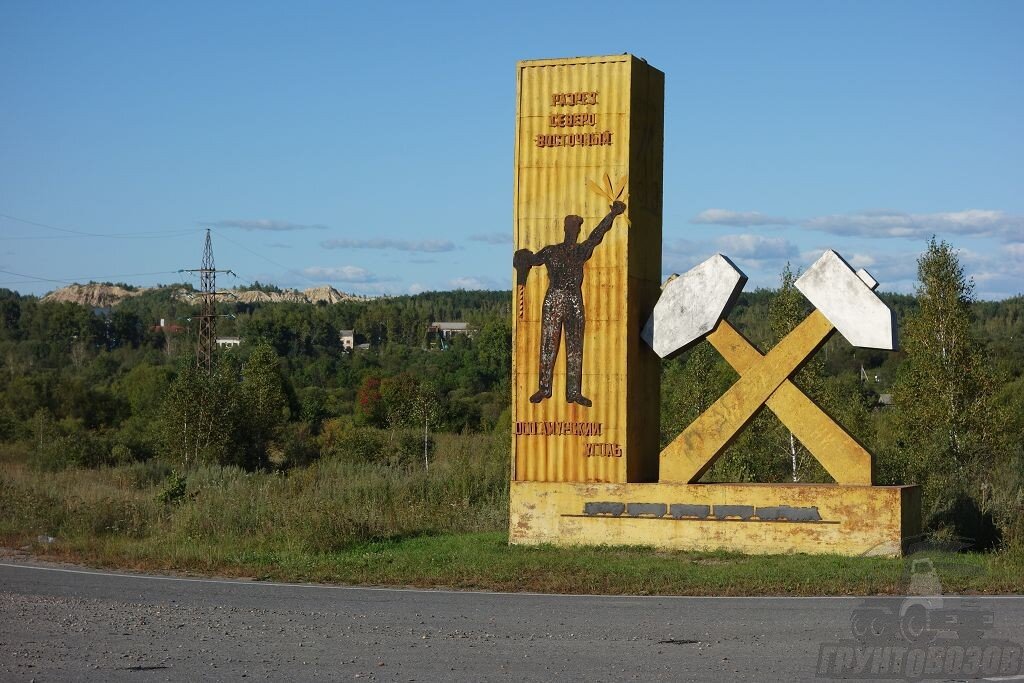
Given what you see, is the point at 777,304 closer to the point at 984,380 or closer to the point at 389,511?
the point at 984,380

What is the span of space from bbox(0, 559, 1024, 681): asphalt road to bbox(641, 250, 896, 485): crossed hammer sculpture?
464 centimetres

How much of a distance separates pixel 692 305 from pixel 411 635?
888 cm

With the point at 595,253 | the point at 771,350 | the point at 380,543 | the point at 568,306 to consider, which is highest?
the point at 595,253

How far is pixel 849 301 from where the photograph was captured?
17.9 m

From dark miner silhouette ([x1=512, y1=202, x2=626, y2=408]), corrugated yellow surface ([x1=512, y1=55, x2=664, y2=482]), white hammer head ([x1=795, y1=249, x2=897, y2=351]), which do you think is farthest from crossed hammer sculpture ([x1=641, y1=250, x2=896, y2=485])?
dark miner silhouette ([x1=512, y1=202, x2=626, y2=408])

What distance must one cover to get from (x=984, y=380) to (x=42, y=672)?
2576cm

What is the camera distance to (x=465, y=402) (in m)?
72.8

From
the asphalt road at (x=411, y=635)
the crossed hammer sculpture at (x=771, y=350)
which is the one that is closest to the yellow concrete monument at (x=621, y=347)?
the crossed hammer sculpture at (x=771, y=350)

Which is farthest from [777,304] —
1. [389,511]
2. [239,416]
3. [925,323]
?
[239,416]

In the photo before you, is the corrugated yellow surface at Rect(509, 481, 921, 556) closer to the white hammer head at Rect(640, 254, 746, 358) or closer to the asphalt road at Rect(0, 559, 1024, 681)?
the white hammer head at Rect(640, 254, 746, 358)

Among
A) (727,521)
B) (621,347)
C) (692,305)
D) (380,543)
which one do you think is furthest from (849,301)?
(380,543)

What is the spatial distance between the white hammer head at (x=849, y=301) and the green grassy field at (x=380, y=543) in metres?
3.24

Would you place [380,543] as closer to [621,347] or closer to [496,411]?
[621,347]

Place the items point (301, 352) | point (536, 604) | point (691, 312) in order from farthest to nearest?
1. point (301, 352)
2. point (691, 312)
3. point (536, 604)
